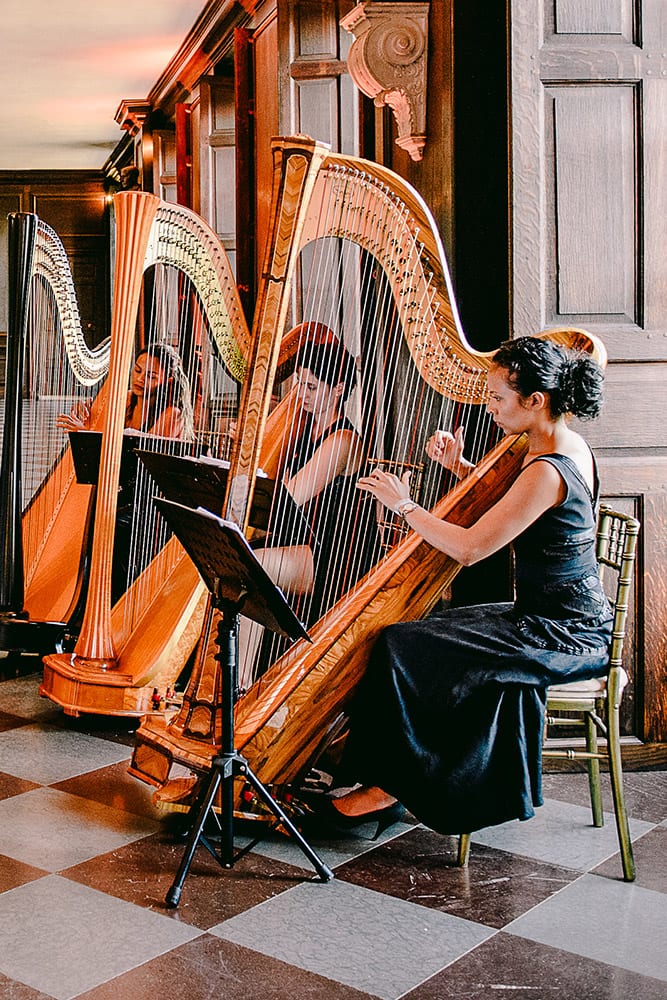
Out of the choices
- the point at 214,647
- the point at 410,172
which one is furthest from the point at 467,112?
the point at 214,647

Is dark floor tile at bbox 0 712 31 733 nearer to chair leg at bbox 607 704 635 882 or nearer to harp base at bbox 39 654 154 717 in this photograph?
harp base at bbox 39 654 154 717

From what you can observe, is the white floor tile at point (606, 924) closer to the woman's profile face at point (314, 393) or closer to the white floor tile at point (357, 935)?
the white floor tile at point (357, 935)

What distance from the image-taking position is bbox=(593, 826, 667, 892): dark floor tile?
107 inches

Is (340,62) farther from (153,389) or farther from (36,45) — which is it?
(36,45)

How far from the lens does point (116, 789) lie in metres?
3.31

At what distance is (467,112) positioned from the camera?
3664mm

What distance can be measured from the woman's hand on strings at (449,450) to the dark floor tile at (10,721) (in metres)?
1.73

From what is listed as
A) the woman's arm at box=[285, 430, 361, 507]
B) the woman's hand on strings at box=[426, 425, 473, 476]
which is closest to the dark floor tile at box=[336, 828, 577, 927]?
the woman's hand on strings at box=[426, 425, 473, 476]

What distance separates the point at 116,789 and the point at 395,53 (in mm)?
2381

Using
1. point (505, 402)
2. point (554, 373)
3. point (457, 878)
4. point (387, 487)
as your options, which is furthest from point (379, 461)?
point (457, 878)

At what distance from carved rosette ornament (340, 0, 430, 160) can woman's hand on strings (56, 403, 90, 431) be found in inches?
62.0

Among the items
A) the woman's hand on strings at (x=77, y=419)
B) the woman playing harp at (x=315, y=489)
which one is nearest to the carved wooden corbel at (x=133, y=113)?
the woman's hand on strings at (x=77, y=419)

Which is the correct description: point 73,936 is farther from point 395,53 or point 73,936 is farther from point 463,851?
point 395,53

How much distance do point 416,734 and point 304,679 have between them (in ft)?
0.96
